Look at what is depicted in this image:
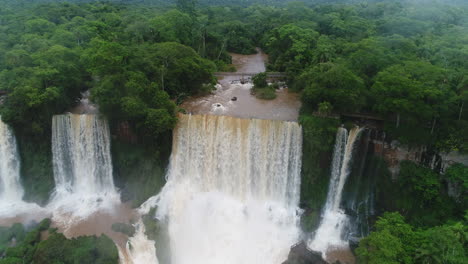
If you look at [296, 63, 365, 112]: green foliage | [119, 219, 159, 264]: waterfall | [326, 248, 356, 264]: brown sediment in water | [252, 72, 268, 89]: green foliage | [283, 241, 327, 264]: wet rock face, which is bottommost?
[119, 219, 159, 264]: waterfall

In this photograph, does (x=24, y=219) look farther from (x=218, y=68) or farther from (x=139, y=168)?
(x=218, y=68)

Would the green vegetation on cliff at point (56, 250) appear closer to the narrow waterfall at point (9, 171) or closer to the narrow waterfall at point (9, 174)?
the narrow waterfall at point (9, 174)

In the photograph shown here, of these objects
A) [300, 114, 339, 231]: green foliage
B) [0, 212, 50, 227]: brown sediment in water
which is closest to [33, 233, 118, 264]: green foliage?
[0, 212, 50, 227]: brown sediment in water

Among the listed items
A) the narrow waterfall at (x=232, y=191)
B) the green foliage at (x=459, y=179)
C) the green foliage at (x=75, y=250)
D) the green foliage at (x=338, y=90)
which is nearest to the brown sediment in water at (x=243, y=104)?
the green foliage at (x=338, y=90)

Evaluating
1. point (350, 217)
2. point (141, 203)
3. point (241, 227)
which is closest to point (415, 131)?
point (350, 217)

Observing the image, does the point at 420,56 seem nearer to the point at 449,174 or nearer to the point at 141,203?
the point at 449,174

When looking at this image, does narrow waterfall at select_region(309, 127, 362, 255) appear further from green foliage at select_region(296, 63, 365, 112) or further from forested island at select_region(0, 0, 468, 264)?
green foliage at select_region(296, 63, 365, 112)
